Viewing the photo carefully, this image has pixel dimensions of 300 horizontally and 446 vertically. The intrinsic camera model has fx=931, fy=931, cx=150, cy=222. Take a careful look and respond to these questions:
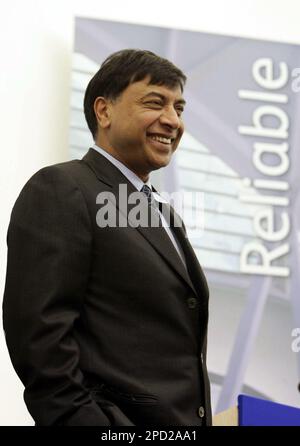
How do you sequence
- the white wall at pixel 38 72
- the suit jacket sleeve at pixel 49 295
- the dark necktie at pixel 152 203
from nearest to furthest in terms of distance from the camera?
the suit jacket sleeve at pixel 49 295, the dark necktie at pixel 152 203, the white wall at pixel 38 72

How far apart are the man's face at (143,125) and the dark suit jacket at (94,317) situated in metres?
0.16

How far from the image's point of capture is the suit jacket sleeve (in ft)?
5.28

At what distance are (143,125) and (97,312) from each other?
1.45ft

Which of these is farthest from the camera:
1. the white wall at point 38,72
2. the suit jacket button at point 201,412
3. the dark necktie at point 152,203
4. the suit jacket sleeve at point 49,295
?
the white wall at point 38,72

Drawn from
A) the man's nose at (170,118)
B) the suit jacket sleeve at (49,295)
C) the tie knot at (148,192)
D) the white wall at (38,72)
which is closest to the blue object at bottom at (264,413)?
the suit jacket sleeve at (49,295)

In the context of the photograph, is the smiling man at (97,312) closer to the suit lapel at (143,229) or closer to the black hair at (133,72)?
the suit lapel at (143,229)

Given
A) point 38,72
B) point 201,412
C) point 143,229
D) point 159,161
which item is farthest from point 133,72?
point 38,72

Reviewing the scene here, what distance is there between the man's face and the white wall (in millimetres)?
2052

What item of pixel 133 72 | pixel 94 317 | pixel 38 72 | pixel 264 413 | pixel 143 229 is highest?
pixel 38 72

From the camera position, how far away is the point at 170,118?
1973 millimetres

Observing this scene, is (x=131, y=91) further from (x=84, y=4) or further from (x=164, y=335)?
(x=84, y=4)

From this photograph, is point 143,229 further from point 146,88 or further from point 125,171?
point 146,88

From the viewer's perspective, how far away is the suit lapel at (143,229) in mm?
1811

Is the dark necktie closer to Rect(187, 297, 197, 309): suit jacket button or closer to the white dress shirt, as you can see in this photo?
the white dress shirt
